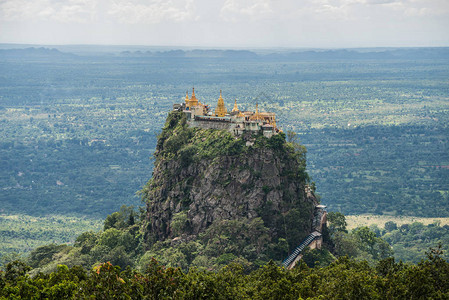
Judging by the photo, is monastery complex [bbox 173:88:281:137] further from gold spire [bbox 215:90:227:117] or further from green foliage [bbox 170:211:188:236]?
green foliage [bbox 170:211:188:236]

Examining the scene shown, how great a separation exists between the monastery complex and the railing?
43.8 feet

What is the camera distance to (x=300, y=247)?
8138 centimetres

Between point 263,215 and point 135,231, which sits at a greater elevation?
point 263,215

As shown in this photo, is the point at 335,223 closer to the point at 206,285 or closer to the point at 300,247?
the point at 300,247

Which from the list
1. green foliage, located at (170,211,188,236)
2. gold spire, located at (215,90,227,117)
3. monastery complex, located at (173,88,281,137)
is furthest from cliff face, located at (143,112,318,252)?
gold spire, located at (215,90,227,117)

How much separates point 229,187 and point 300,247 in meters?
11.1

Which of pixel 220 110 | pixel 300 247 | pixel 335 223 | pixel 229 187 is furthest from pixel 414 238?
pixel 229 187

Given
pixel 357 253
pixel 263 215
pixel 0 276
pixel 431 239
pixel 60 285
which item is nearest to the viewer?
pixel 60 285

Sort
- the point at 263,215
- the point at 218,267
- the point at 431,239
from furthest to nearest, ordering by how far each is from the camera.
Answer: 1. the point at 431,239
2. the point at 263,215
3. the point at 218,267

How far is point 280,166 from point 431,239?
185 ft

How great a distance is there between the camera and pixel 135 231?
303 feet

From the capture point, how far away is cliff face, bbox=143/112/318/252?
3233 inches

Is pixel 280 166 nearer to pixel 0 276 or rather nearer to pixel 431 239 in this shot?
pixel 0 276

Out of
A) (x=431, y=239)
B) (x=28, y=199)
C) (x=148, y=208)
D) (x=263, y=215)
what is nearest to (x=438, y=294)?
(x=263, y=215)
